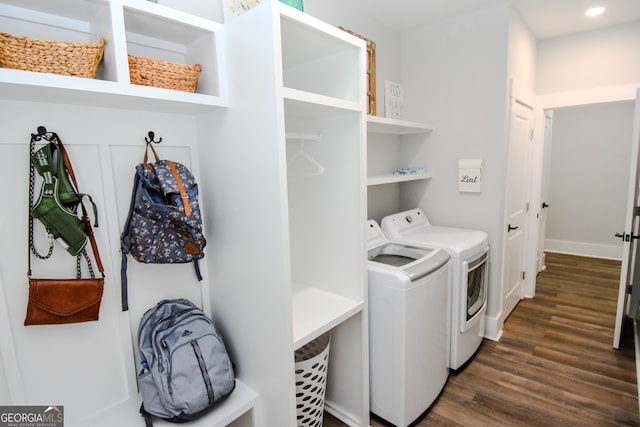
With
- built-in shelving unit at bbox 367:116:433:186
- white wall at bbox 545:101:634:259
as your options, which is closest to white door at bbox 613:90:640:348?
built-in shelving unit at bbox 367:116:433:186

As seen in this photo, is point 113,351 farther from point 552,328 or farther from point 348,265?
point 552,328

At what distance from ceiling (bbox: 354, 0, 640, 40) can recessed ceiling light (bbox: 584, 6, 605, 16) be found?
3cm

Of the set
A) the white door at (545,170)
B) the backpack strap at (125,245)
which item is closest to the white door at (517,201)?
the white door at (545,170)

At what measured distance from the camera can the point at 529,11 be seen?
8.65 ft

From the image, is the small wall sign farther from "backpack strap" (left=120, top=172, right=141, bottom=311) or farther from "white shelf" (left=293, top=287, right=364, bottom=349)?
"backpack strap" (left=120, top=172, right=141, bottom=311)

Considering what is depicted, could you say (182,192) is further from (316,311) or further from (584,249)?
(584,249)

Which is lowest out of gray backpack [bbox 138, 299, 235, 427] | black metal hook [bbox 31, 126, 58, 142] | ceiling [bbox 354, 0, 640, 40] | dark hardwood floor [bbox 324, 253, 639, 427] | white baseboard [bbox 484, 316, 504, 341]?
dark hardwood floor [bbox 324, 253, 639, 427]

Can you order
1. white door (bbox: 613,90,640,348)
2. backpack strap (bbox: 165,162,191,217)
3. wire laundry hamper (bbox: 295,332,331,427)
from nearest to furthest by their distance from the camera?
backpack strap (bbox: 165,162,191,217) → wire laundry hamper (bbox: 295,332,331,427) → white door (bbox: 613,90,640,348)

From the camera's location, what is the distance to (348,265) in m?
1.73

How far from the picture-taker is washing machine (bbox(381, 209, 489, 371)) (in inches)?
87.0

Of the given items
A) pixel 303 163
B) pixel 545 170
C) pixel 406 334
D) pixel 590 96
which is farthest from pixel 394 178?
pixel 545 170

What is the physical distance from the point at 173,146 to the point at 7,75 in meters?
0.67

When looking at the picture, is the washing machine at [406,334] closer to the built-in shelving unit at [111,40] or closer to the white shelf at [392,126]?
the white shelf at [392,126]

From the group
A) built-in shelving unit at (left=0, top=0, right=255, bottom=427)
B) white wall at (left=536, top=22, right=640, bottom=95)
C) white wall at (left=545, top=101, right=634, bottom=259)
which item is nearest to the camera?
built-in shelving unit at (left=0, top=0, right=255, bottom=427)
